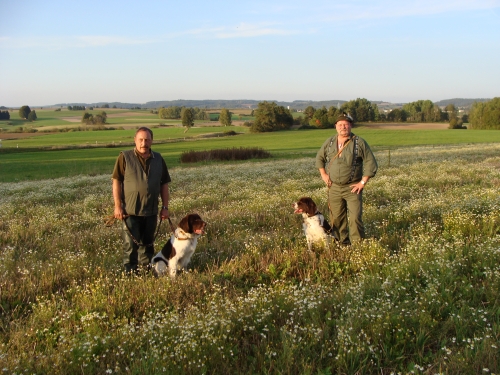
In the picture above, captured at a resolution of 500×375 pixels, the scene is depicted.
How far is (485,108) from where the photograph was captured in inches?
3521

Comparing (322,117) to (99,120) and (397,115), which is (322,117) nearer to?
(397,115)

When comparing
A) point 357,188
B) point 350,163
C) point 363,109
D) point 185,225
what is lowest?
point 185,225

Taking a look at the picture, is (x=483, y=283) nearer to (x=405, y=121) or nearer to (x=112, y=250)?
(x=112, y=250)

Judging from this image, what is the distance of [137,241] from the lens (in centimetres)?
575

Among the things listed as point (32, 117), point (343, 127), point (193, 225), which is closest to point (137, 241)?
point (193, 225)

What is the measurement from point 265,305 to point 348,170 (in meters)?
2.76

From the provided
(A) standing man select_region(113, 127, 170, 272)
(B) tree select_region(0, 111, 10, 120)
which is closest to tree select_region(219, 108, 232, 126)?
(B) tree select_region(0, 111, 10, 120)

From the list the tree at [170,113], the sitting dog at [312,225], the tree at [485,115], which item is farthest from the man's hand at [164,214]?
the tree at [170,113]

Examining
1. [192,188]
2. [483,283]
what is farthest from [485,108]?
[483,283]

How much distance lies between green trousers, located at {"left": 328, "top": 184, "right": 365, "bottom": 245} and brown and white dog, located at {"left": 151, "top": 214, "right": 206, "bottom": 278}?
7.27 ft

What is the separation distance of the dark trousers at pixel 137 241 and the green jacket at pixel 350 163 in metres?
2.76

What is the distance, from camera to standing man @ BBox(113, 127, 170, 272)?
5.48 m

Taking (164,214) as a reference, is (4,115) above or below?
above

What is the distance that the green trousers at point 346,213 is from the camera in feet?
20.1
